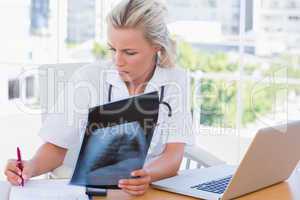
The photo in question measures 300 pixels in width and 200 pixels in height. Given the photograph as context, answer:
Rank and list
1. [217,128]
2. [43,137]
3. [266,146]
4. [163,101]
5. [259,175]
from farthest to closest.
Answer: [217,128]
[163,101]
[43,137]
[259,175]
[266,146]

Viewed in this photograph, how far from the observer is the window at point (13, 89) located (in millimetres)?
4035

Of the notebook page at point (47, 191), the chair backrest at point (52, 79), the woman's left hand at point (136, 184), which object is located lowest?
the notebook page at point (47, 191)

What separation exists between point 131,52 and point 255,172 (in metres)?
0.55

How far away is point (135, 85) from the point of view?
5.88 ft

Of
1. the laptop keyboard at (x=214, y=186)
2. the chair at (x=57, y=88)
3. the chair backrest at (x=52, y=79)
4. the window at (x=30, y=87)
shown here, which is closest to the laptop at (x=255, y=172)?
the laptop keyboard at (x=214, y=186)

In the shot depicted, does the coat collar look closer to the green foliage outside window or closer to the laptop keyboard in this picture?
the laptop keyboard

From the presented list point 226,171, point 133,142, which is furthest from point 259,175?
point 133,142

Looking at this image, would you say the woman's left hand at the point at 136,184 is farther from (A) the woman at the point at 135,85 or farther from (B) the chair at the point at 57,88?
(B) the chair at the point at 57,88

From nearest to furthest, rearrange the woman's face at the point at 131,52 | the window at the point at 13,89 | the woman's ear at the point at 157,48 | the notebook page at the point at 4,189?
the notebook page at the point at 4,189, the woman's face at the point at 131,52, the woman's ear at the point at 157,48, the window at the point at 13,89

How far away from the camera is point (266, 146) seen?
1294 millimetres

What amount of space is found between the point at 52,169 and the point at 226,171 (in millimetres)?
569

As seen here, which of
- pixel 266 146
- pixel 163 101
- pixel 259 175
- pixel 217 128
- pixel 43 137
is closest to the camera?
pixel 266 146

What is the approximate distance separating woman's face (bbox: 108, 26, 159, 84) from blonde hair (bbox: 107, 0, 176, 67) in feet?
0.06

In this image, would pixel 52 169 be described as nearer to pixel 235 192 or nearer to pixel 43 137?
pixel 43 137
